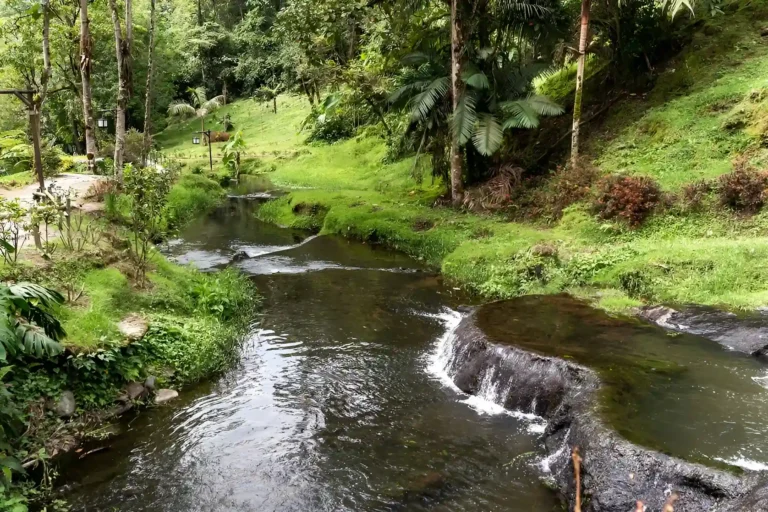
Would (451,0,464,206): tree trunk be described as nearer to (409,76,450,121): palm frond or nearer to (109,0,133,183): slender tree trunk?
(409,76,450,121): palm frond

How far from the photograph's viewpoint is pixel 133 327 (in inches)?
382

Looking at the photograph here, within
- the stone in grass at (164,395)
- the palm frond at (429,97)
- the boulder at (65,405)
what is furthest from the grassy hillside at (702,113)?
the boulder at (65,405)

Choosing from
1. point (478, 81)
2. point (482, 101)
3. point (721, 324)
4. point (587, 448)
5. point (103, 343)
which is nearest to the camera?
point (587, 448)

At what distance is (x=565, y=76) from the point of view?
22.8 metres

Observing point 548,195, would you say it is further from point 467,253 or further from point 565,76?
point 565,76

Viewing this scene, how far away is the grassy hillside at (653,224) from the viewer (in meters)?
11.6

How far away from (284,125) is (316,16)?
23.2 m

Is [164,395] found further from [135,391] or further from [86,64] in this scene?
[86,64]

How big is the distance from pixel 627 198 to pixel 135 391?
11.9 m

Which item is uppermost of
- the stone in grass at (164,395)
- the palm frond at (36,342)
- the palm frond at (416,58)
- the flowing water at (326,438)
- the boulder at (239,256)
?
the palm frond at (416,58)

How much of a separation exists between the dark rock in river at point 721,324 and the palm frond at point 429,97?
35.5ft

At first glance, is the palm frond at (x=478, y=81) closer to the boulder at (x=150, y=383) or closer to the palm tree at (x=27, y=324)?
the boulder at (x=150, y=383)

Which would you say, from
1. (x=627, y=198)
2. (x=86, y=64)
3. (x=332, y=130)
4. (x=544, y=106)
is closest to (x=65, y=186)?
(x=86, y=64)

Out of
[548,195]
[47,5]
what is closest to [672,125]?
[548,195]
